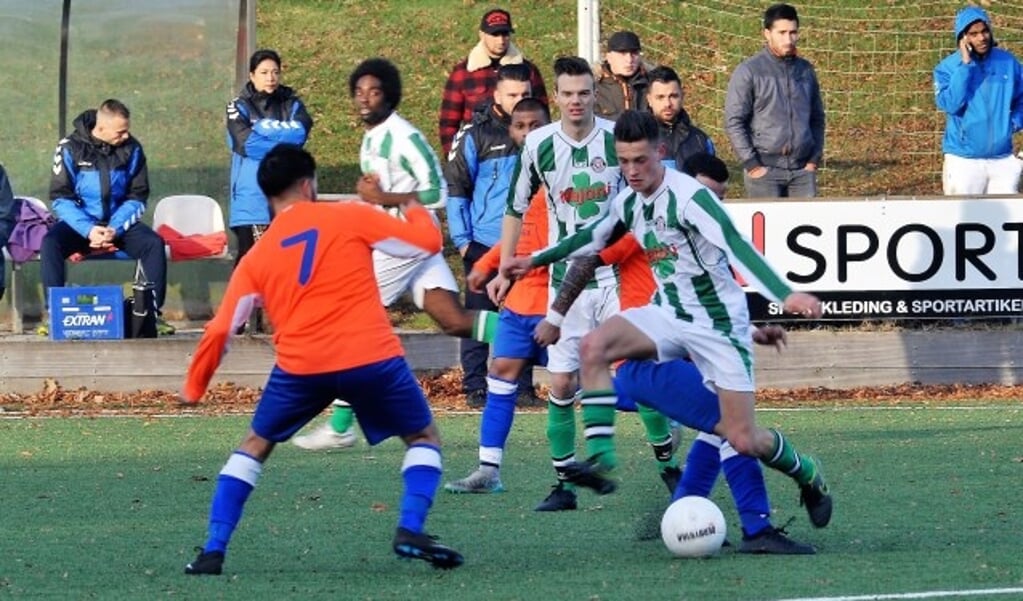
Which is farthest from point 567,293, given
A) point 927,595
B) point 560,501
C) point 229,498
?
point 927,595

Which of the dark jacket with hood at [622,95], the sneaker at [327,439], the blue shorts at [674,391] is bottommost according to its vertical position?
the sneaker at [327,439]

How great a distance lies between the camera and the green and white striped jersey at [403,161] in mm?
9812

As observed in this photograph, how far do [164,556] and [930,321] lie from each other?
27.3 ft

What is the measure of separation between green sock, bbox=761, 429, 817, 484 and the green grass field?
30cm

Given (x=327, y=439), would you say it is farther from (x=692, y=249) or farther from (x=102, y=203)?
(x=102, y=203)

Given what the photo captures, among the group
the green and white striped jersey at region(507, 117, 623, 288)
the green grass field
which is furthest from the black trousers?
the green and white striped jersey at region(507, 117, 623, 288)

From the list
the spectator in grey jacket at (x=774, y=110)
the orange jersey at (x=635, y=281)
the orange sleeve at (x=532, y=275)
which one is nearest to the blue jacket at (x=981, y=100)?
the spectator in grey jacket at (x=774, y=110)

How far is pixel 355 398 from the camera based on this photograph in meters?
7.52

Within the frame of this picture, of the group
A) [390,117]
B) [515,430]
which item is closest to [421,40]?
[515,430]

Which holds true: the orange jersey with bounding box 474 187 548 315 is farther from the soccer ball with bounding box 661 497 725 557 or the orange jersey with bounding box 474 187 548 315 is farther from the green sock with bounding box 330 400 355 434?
the soccer ball with bounding box 661 497 725 557

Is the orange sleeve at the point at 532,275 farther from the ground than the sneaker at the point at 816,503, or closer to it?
farther from the ground

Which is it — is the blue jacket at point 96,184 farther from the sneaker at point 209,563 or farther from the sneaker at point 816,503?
the sneaker at point 816,503

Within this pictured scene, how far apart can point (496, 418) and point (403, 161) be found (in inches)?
53.2

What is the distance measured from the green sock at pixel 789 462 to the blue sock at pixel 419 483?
1257 millimetres
